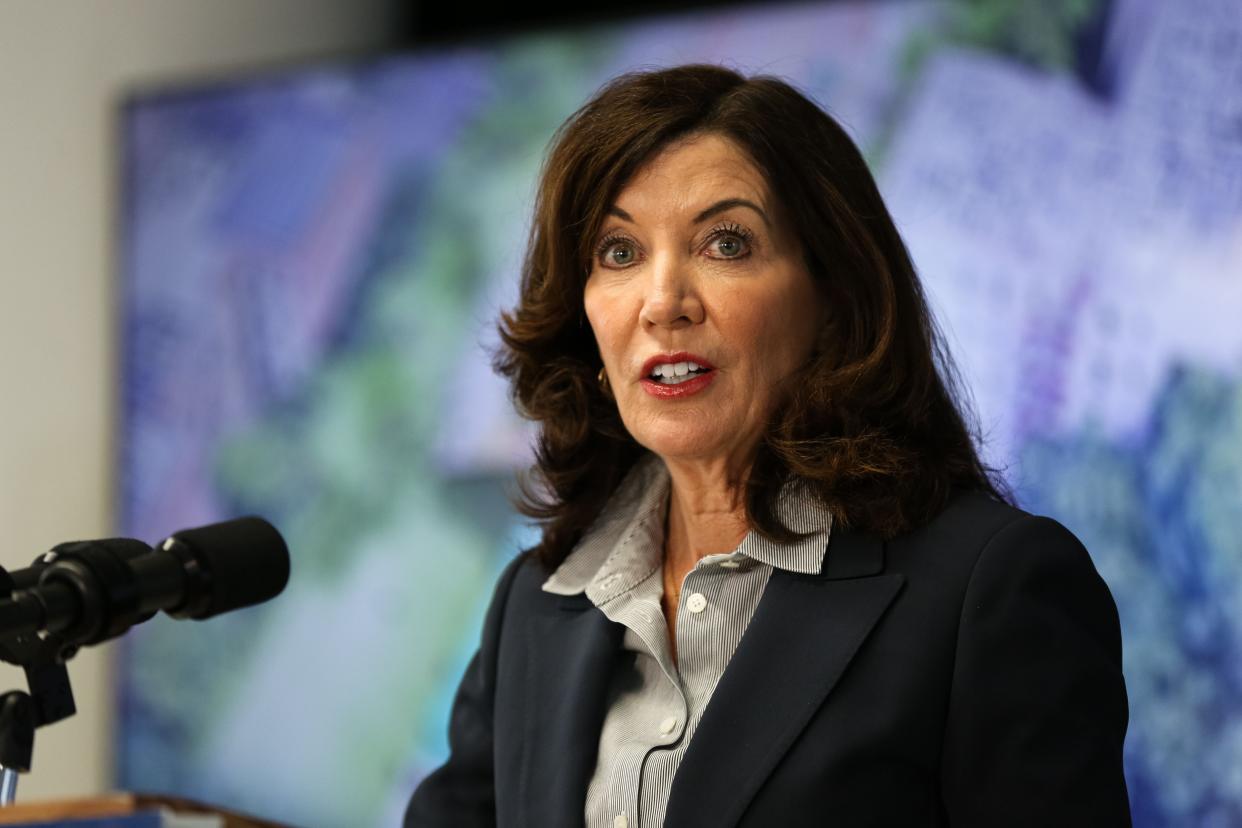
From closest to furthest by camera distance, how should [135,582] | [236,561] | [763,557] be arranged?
[135,582] < [236,561] < [763,557]

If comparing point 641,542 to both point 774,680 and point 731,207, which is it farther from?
point 731,207

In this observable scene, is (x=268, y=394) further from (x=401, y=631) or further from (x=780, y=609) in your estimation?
(x=780, y=609)

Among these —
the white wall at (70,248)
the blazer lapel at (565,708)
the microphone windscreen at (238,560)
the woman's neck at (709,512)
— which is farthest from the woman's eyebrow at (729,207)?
the white wall at (70,248)

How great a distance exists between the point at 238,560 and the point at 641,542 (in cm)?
69

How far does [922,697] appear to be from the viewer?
1.45 meters

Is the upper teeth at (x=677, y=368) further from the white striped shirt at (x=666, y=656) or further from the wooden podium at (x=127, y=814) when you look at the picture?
the wooden podium at (x=127, y=814)

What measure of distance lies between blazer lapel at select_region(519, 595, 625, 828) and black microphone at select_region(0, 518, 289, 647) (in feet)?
1.59

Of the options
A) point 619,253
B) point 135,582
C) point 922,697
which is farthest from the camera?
point 619,253

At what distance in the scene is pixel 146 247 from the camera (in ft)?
14.6

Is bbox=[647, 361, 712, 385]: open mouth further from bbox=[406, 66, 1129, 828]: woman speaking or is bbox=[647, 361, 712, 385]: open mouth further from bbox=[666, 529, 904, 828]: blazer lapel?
bbox=[666, 529, 904, 828]: blazer lapel

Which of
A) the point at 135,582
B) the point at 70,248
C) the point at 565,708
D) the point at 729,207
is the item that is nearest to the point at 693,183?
the point at 729,207

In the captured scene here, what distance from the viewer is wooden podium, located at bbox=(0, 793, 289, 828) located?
1558 mm

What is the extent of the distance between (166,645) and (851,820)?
3.36m

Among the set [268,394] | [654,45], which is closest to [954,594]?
[654,45]
